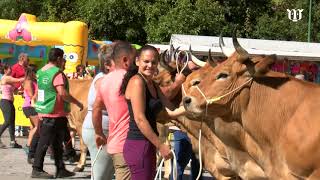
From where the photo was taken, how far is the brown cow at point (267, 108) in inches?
236

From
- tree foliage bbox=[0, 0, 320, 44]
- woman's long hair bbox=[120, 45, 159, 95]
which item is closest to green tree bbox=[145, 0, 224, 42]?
tree foliage bbox=[0, 0, 320, 44]

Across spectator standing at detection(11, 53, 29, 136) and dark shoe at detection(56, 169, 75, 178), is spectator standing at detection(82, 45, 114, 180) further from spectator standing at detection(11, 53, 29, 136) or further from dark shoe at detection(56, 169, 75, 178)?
spectator standing at detection(11, 53, 29, 136)

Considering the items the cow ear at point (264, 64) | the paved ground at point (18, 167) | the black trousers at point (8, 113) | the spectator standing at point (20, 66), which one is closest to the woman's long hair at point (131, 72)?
the cow ear at point (264, 64)

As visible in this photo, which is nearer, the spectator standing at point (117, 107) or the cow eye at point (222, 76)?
the spectator standing at point (117, 107)

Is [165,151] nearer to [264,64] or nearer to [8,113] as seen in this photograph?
[264,64]

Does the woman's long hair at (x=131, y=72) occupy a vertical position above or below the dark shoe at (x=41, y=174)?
above

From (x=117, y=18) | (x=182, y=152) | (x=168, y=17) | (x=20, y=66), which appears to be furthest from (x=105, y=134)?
(x=117, y=18)

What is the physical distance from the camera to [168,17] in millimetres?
33750

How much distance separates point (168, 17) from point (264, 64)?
27.6 metres

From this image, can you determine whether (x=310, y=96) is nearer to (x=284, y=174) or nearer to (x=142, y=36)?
(x=284, y=174)

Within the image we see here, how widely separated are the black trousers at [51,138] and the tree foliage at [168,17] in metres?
22.4

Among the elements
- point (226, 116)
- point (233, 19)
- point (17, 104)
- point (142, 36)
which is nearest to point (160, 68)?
point (226, 116)

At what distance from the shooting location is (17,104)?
1833 centimetres

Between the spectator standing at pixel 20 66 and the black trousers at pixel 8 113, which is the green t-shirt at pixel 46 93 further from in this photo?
the black trousers at pixel 8 113
